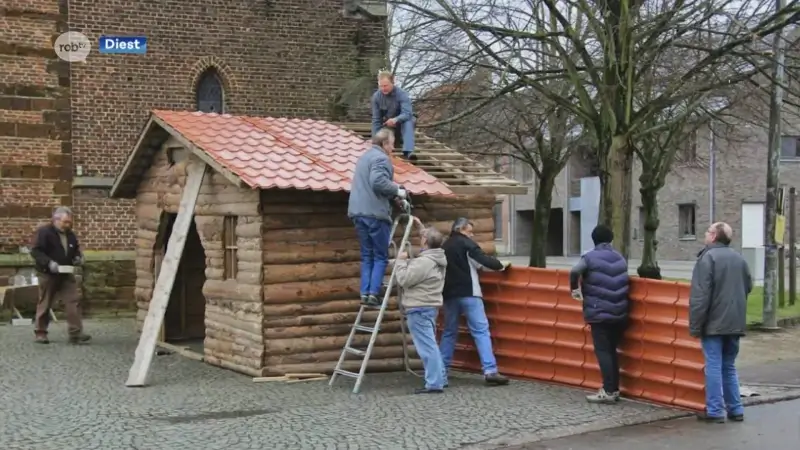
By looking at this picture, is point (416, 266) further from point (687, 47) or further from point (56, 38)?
point (56, 38)

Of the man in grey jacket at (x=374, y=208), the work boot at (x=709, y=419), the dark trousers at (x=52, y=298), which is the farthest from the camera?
the dark trousers at (x=52, y=298)

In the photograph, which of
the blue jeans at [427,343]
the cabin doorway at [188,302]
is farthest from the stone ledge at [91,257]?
the blue jeans at [427,343]

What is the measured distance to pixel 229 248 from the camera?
11.7 meters

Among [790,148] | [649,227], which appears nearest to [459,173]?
[649,227]

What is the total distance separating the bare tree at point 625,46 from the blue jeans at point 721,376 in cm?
611

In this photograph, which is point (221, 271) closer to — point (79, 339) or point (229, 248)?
point (229, 248)

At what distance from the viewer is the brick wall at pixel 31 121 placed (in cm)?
1756

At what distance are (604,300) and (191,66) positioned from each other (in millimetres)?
12554

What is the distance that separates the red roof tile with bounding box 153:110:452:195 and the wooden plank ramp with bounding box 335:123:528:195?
1.25 feet

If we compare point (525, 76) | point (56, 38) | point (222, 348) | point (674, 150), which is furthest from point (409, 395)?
point (674, 150)

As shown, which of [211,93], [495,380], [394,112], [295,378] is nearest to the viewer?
[495,380]

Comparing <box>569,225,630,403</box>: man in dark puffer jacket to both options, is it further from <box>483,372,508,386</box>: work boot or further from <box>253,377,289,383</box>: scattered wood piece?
<box>253,377,289,383</box>: scattered wood piece

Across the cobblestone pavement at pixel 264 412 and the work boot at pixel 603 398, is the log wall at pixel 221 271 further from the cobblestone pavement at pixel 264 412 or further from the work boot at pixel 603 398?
the work boot at pixel 603 398

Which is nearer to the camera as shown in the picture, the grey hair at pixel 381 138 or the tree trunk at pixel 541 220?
the grey hair at pixel 381 138
